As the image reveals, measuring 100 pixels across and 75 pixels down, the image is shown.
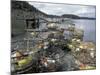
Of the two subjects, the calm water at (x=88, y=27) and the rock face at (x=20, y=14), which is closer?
the rock face at (x=20, y=14)

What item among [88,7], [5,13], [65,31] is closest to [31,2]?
[5,13]

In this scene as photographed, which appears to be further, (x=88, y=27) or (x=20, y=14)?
(x=88, y=27)

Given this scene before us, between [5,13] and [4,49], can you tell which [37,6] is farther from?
[4,49]

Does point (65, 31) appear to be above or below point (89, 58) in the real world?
above

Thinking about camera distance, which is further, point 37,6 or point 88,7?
point 88,7

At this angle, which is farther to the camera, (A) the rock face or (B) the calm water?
(B) the calm water

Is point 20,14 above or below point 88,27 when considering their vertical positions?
above
